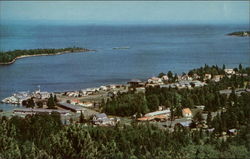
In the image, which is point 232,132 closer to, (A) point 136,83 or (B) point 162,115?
(B) point 162,115

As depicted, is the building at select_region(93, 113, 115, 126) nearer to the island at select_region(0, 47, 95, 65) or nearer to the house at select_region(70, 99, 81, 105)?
the house at select_region(70, 99, 81, 105)

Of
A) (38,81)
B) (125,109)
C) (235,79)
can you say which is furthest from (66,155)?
(38,81)

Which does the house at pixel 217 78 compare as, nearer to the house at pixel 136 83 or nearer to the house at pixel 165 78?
the house at pixel 165 78

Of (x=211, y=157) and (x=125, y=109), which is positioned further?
(x=125, y=109)

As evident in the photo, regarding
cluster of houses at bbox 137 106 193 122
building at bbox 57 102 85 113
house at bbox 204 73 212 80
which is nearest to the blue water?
building at bbox 57 102 85 113

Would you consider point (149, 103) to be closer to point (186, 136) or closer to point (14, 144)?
point (186, 136)

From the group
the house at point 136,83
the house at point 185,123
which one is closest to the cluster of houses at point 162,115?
the house at point 185,123
